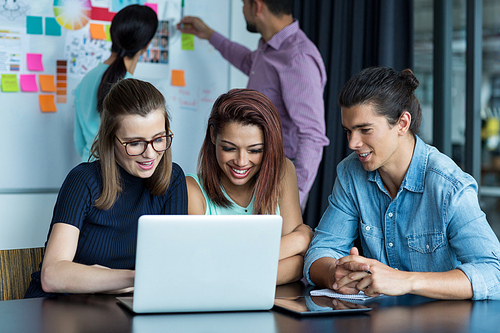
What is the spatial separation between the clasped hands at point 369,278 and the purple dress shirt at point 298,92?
1.19 m

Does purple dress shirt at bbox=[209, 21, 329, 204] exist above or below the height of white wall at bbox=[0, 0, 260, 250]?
above

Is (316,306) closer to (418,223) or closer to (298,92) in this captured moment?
(418,223)

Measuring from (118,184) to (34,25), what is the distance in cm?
169

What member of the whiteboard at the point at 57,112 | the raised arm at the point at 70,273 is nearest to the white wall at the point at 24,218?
the whiteboard at the point at 57,112

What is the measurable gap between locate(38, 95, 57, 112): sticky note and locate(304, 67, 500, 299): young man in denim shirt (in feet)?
6.03

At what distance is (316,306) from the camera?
1.18 meters

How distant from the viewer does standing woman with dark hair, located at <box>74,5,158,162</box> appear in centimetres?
262

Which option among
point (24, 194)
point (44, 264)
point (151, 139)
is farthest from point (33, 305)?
point (24, 194)

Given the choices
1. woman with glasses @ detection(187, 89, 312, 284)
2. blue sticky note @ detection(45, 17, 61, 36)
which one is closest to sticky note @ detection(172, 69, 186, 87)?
blue sticky note @ detection(45, 17, 61, 36)

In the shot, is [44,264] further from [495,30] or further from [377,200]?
[495,30]

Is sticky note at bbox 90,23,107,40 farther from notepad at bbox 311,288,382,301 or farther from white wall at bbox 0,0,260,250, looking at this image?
notepad at bbox 311,288,382,301

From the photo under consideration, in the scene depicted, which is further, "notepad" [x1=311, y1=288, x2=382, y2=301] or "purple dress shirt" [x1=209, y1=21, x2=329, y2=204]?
"purple dress shirt" [x1=209, y1=21, x2=329, y2=204]

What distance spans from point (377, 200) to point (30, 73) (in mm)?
2079

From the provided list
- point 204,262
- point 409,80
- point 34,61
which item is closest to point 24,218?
point 34,61
